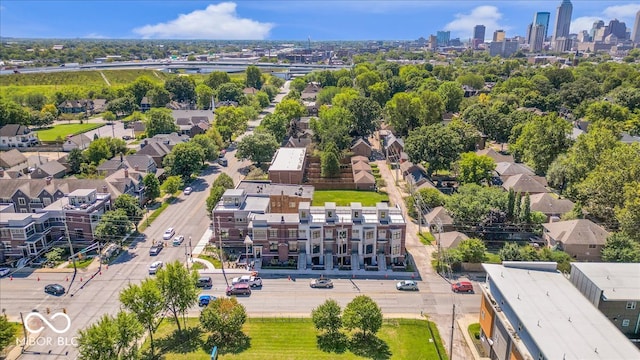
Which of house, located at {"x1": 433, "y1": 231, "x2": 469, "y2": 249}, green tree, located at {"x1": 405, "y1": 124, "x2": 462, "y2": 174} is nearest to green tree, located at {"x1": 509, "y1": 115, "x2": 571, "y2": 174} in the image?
green tree, located at {"x1": 405, "y1": 124, "x2": 462, "y2": 174}

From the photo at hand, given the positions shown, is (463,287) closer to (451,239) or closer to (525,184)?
(451,239)

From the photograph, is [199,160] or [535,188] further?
[199,160]

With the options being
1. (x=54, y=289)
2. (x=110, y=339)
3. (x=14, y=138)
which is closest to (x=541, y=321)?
(x=110, y=339)

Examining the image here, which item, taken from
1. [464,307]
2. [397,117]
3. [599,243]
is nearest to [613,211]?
[599,243]

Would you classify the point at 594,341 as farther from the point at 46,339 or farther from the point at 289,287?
the point at 46,339

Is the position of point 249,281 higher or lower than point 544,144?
lower
